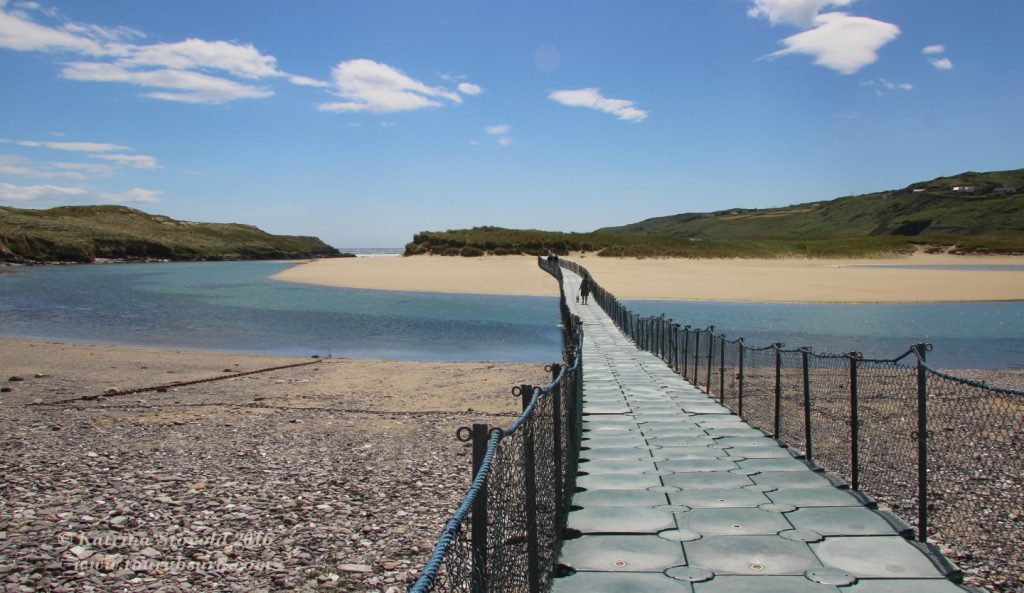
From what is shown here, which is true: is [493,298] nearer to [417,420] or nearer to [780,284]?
[780,284]

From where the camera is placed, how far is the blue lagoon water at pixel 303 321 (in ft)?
79.5

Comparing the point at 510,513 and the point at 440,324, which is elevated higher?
the point at 510,513

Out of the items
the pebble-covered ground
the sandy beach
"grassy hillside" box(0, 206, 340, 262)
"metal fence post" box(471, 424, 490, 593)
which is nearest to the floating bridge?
"metal fence post" box(471, 424, 490, 593)

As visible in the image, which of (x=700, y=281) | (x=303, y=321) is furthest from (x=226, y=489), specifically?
(x=700, y=281)

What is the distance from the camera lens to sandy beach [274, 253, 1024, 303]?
42312 mm

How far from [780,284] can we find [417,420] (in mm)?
42300

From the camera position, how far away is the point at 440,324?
30109mm

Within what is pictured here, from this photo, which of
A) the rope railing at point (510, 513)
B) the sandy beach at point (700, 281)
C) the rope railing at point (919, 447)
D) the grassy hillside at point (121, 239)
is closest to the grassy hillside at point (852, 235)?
the sandy beach at point (700, 281)

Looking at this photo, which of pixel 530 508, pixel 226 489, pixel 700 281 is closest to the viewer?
pixel 530 508

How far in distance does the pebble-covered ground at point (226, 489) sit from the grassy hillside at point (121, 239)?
9774cm

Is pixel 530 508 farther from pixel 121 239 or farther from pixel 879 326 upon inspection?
pixel 121 239

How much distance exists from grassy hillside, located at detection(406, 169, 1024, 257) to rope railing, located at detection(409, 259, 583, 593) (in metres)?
80.2

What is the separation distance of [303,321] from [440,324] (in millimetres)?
6294

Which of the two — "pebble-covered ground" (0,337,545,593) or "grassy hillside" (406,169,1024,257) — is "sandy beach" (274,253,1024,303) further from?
"pebble-covered ground" (0,337,545,593)
